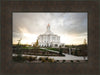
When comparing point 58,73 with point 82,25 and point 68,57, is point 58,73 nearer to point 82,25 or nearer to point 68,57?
point 68,57

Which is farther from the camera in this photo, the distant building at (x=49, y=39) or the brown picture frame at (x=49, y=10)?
the distant building at (x=49, y=39)

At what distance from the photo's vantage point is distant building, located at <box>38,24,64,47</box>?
392cm

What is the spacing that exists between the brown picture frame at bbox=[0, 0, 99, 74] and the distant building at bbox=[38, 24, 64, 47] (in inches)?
26.7

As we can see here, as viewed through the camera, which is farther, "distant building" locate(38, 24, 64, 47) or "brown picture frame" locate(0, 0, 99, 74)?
"distant building" locate(38, 24, 64, 47)

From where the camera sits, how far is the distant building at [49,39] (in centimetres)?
392

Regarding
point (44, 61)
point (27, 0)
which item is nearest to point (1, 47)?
point (44, 61)

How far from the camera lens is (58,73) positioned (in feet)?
12.0

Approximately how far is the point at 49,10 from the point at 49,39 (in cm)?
99

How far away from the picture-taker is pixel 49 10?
12.3 ft

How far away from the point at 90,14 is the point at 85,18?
20 centimetres

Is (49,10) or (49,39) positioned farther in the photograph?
(49,39)

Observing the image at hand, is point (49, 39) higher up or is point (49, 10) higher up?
point (49, 10)

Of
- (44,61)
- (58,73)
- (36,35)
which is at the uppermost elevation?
(36,35)

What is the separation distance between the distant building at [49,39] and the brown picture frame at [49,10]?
26.7 inches
